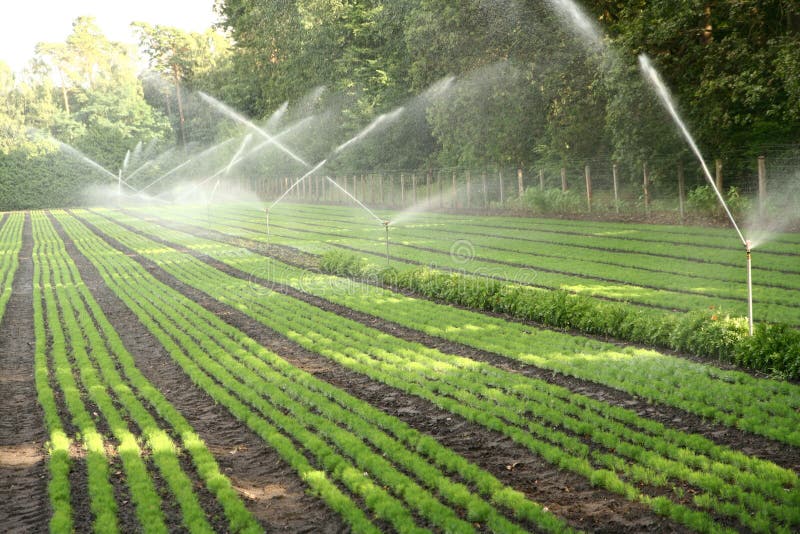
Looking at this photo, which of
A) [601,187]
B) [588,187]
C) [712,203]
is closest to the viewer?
[712,203]

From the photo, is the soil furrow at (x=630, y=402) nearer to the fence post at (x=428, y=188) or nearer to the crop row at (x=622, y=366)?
the crop row at (x=622, y=366)

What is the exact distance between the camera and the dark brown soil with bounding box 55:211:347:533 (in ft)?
23.2

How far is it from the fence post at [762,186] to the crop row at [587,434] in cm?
1420

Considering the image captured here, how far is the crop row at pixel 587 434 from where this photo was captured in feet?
22.3

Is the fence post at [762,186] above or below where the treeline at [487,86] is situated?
below

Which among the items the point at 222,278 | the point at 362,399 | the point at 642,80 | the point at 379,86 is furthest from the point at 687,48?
the point at 379,86

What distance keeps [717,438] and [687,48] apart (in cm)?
1971

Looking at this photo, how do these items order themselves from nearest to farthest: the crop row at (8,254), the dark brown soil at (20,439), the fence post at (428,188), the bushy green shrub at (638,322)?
the dark brown soil at (20,439)
the bushy green shrub at (638,322)
the crop row at (8,254)
the fence post at (428,188)

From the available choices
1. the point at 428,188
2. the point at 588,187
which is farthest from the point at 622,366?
the point at 428,188

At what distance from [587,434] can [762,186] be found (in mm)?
18318

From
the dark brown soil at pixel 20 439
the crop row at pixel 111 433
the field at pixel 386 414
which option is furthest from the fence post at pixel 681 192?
the dark brown soil at pixel 20 439

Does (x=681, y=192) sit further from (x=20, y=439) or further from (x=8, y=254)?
(x=8, y=254)

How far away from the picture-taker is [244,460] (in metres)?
8.55

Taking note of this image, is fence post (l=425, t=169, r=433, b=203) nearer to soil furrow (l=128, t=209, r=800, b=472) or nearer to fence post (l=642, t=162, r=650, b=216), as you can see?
fence post (l=642, t=162, r=650, b=216)
